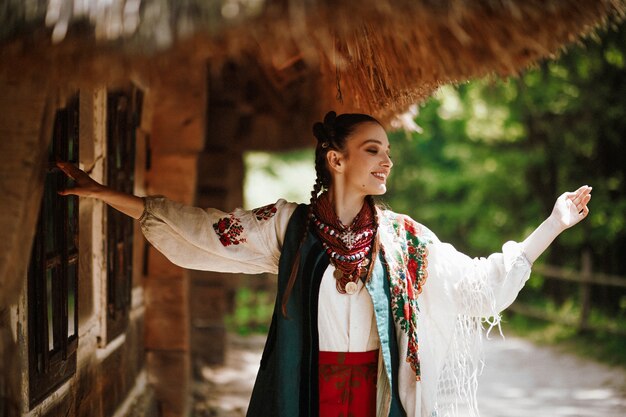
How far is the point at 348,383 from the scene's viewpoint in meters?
2.80

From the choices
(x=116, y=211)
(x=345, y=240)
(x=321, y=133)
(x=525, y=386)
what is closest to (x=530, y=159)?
(x=525, y=386)

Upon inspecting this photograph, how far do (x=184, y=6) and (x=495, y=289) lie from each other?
1.63 meters

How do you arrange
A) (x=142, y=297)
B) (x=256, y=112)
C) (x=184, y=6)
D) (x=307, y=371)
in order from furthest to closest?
(x=256, y=112) < (x=142, y=297) < (x=307, y=371) < (x=184, y=6)

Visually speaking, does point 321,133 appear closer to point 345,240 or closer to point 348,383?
point 345,240

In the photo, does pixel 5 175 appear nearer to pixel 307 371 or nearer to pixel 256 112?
pixel 307 371

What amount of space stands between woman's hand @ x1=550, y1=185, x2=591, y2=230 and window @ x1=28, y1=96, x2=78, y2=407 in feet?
5.96

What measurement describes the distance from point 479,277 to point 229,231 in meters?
0.96


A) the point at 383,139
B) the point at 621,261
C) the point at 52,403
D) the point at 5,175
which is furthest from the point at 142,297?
the point at 621,261

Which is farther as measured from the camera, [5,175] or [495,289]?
[495,289]

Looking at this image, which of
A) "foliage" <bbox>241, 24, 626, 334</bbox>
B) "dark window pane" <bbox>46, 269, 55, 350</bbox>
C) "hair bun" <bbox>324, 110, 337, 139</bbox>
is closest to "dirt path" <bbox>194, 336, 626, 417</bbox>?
"dark window pane" <bbox>46, 269, 55, 350</bbox>

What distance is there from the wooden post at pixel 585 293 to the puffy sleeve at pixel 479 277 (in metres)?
7.36

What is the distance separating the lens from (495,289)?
295 cm

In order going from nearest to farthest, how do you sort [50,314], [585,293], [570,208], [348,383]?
[348,383], [570,208], [50,314], [585,293]

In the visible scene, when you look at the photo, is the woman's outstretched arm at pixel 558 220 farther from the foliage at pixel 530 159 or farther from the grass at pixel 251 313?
the grass at pixel 251 313
